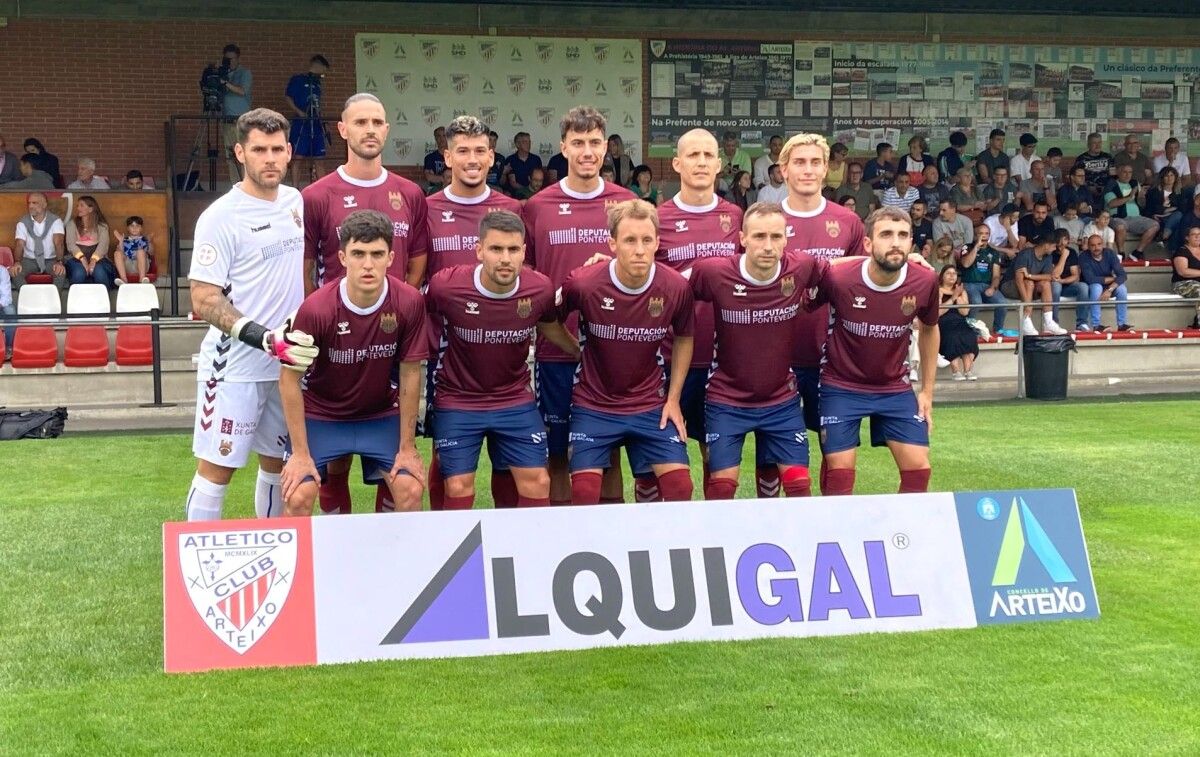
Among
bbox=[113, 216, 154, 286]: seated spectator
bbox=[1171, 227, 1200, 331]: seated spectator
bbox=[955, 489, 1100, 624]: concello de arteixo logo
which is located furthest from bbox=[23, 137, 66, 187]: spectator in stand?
bbox=[1171, 227, 1200, 331]: seated spectator

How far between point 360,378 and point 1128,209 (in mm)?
17534

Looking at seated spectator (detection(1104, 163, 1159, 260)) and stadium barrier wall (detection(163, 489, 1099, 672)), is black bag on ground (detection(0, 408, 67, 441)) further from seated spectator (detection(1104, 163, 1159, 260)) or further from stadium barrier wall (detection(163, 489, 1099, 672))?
seated spectator (detection(1104, 163, 1159, 260))

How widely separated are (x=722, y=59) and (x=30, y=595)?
1590 centimetres

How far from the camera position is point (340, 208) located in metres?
6.16

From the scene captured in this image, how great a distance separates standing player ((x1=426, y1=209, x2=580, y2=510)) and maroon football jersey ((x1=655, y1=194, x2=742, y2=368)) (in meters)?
0.81

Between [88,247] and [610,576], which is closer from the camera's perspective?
[610,576]

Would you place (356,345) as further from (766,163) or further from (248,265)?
(766,163)

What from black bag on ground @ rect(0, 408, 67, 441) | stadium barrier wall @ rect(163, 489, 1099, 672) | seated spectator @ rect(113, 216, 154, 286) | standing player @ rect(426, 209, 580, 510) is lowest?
black bag on ground @ rect(0, 408, 67, 441)

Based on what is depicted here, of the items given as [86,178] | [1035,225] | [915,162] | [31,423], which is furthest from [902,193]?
[31,423]

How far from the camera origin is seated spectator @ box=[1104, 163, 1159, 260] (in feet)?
66.0

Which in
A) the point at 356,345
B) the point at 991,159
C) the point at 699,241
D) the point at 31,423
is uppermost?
the point at 991,159

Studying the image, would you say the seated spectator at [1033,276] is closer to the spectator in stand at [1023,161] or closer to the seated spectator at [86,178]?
the spectator in stand at [1023,161]

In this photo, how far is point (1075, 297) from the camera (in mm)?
18094

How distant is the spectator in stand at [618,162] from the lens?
59.5 ft
